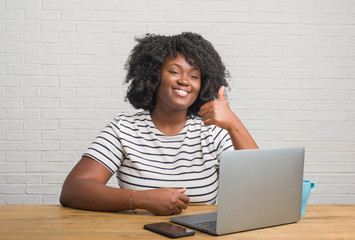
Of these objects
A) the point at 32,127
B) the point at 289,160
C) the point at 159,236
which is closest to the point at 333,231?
the point at 289,160

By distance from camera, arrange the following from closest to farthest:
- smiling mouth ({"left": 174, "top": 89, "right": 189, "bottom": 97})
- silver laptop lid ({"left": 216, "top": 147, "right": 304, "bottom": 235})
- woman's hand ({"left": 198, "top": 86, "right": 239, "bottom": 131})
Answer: silver laptop lid ({"left": 216, "top": 147, "right": 304, "bottom": 235}) < woman's hand ({"left": 198, "top": 86, "right": 239, "bottom": 131}) < smiling mouth ({"left": 174, "top": 89, "right": 189, "bottom": 97})

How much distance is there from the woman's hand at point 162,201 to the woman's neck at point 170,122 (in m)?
0.49

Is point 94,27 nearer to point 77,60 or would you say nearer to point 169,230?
point 77,60

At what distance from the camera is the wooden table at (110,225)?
1059 mm

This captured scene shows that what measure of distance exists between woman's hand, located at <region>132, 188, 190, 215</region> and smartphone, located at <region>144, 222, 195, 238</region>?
0.38 feet

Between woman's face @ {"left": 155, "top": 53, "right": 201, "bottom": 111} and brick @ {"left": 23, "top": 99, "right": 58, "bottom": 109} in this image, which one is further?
brick @ {"left": 23, "top": 99, "right": 58, "bottom": 109}

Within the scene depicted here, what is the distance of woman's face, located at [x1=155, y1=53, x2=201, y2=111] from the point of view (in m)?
1.70

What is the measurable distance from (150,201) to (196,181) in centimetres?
37

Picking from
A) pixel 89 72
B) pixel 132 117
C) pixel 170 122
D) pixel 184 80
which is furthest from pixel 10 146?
pixel 184 80

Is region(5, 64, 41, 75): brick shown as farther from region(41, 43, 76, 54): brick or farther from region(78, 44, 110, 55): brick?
region(78, 44, 110, 55): brick

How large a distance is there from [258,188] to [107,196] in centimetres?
52

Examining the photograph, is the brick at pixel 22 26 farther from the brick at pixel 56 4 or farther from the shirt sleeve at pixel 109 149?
the shirt sleeve at pixel 109 149

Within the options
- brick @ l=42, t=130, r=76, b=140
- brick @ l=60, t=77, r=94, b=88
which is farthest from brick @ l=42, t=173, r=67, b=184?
brick @ l=60, t=77, r=94, b=88

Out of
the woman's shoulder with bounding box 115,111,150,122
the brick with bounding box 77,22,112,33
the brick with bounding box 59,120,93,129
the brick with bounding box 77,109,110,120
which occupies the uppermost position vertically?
the brick with bounding box 77,22,112,33
